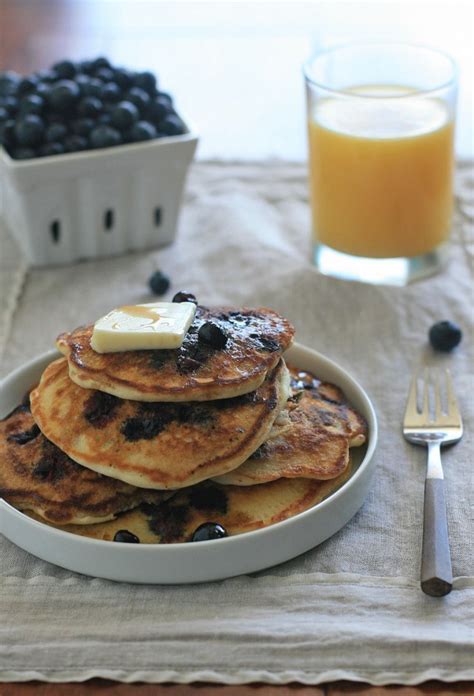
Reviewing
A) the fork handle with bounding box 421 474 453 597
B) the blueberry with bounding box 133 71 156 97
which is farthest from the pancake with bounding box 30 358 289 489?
the blueberry with bounding box 133 71 156 97

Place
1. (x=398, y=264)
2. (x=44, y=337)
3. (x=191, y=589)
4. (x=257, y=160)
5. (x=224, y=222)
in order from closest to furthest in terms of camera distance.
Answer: (x=191, y=589) < (x=44, y=337) < (x=398, y=264) < (x=224, y=222) < (x=257, y=160)

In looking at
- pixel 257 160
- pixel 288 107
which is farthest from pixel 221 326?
pixel 288 107

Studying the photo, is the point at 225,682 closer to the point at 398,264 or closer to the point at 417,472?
the point at 417,472

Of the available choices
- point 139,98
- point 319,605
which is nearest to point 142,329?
point 319,605

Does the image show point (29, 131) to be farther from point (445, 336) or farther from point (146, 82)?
point (445, 336)

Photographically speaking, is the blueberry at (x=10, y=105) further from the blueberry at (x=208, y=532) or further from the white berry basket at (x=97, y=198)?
the blueberry at (x=208, y=532)

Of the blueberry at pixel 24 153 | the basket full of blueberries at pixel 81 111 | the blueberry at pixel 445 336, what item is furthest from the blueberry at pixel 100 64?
the blueberry at pixel 445 336

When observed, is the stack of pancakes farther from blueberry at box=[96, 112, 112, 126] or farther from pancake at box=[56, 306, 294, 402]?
blueberry at box=[96, 112, 112, 126]
